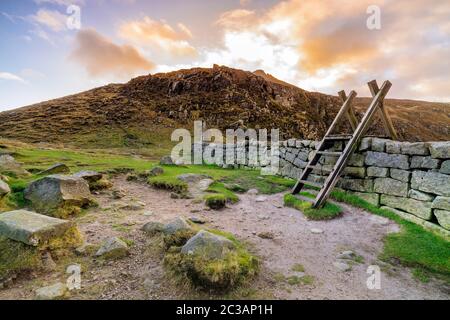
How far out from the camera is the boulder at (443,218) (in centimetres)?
505

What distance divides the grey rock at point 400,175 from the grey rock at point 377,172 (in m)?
0.17

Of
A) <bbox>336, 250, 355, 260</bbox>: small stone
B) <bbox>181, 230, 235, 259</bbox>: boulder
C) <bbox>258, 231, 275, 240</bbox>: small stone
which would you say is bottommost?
<bbox>336, 250, 355, 260</bbox>: small stone

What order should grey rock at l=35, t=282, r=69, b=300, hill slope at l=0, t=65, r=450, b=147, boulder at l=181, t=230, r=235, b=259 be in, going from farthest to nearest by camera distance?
hill slope at l=0, t=65, r=450, b=147 < boulder at l=181, t=230, r=235, b=259 < grey rock at l=35, t=282, r=69, b=300

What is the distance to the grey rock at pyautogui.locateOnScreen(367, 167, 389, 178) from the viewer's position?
6656 millimetres

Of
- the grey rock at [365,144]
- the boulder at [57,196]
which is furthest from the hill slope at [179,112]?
the grey rock at [365,144]

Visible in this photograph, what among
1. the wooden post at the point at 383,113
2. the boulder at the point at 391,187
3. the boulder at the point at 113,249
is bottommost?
the boulder at the point at 113,249

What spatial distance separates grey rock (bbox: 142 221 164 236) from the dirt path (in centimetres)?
14

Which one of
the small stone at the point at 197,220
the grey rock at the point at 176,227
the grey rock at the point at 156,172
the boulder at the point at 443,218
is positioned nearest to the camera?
the grey rock at the point at 176,227

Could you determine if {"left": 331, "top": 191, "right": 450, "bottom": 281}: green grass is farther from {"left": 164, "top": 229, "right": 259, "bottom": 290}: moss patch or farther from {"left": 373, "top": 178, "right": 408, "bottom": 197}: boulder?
{"left": 164, "top": 229, "right": 259, "bottom": 290}: moss patch

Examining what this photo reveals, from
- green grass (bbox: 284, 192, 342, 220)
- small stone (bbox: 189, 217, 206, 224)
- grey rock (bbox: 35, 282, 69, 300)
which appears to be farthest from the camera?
green grass (bbox: 284, 192, 342, 220)

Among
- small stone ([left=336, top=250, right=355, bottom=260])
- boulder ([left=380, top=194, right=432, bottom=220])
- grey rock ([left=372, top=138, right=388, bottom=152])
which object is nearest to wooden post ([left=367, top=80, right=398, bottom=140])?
grey rock ([left=372, top=138, right=388, bottom=152])

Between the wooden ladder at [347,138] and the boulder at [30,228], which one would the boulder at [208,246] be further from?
the wooden ladder at [347,138]

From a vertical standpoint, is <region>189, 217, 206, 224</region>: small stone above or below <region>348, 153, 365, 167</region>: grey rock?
below

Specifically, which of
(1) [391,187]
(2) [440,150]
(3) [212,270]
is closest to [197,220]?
(3) [212,270]
